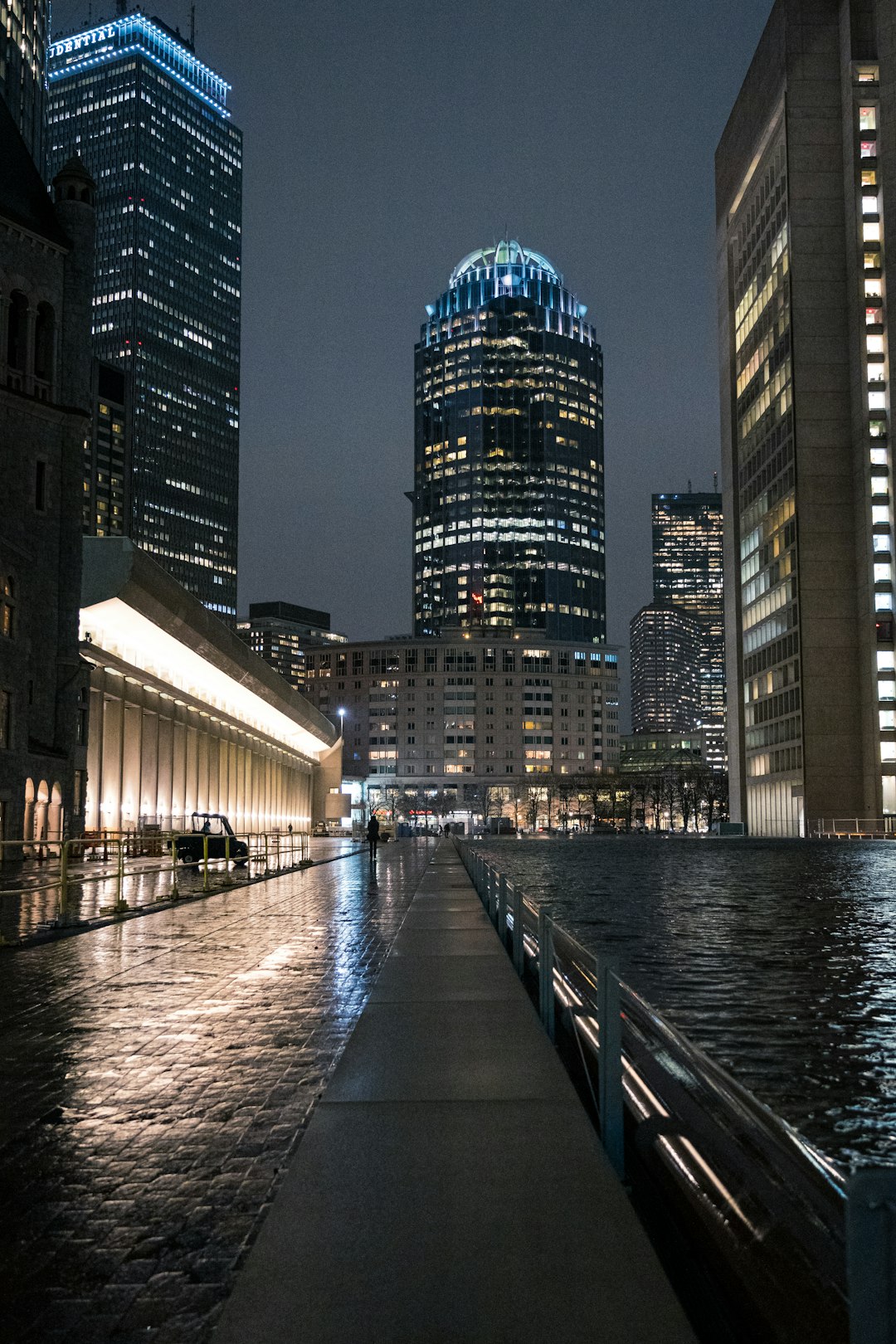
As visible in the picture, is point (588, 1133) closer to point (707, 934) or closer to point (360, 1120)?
point (360, 1120)

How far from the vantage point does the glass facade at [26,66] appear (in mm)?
82500

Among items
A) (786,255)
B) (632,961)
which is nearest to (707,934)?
(632,961)

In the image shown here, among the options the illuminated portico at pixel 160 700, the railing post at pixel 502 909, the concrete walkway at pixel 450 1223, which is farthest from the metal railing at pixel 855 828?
the concrete walkway at pixel 450 1223

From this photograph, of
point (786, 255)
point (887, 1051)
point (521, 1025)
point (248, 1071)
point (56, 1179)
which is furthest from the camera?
point (786, 255)

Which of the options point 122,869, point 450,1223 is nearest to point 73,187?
point 122,869

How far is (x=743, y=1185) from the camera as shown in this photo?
149 inches

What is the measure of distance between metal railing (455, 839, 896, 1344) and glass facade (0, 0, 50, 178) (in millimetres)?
85783

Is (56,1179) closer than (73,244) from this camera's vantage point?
Yes

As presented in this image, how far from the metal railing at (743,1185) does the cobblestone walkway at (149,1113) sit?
1.81 metres

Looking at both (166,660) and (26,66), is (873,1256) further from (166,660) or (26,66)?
(26,66)

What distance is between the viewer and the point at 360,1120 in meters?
6.56

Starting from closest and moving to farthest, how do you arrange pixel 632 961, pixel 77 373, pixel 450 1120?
pixel 450 1120
pixel 632 961
pixel 77 373

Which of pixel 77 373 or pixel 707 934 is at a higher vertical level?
pixel 77 373

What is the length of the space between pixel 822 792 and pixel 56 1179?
298 feet
